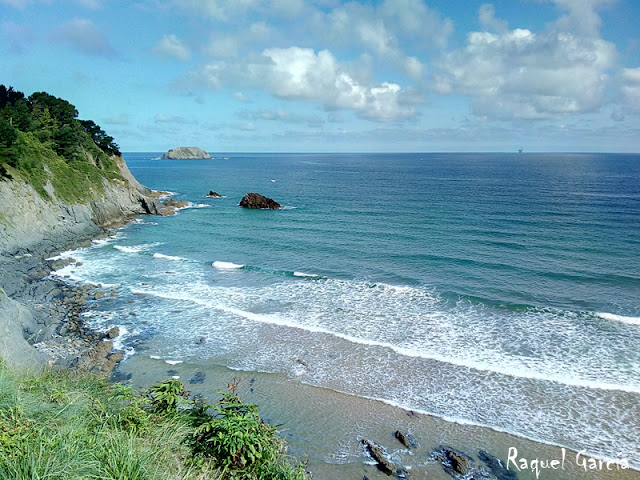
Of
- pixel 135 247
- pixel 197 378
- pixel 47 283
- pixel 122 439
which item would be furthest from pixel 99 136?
pixel 122 439

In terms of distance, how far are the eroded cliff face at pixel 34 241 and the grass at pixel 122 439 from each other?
6066 millimetres

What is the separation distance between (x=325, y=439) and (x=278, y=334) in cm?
913

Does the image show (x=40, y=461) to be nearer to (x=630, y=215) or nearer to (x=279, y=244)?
(x=279, y=244)

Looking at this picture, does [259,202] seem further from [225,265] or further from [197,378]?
[197,378]

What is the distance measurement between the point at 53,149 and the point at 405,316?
5101 cm

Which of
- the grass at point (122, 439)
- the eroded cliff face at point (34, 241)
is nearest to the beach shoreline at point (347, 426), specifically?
the eroded cliff face at point (34, 241)

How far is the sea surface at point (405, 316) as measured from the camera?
681 inches

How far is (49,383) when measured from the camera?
10.6 meters

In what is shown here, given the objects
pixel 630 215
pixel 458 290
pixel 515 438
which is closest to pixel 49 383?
pixel 515 438

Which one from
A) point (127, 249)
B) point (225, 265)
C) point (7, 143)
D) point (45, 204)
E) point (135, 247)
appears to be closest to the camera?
point (225, 265)

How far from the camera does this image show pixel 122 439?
7578mm

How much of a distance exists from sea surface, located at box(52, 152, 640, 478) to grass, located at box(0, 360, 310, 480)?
6.70 m

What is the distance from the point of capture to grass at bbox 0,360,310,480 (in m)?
6.39

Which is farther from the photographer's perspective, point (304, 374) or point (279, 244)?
point (279, 244)
